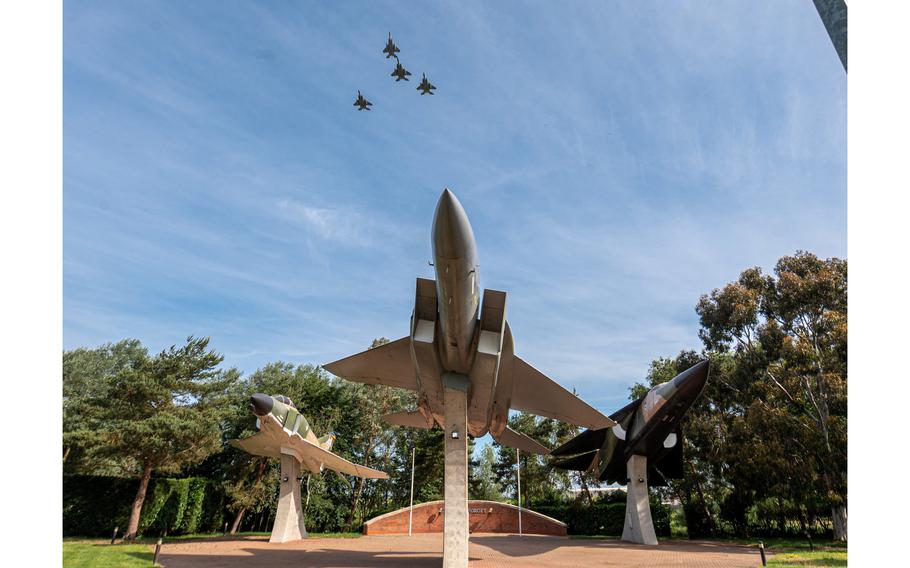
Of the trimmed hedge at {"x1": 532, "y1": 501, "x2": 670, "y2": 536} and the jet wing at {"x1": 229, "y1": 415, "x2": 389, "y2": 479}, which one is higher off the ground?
the jet wing at {"x1": 229, "y1": 415, "x2": 389, "y2": 479}

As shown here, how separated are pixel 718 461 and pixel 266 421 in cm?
2191

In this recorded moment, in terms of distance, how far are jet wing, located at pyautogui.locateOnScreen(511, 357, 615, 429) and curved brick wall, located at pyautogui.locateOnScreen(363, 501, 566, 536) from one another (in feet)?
49.6

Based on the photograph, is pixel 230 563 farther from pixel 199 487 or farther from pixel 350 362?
pixel 199 487

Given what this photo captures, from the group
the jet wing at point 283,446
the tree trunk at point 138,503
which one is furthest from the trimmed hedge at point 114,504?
the jet wing at point 283,446

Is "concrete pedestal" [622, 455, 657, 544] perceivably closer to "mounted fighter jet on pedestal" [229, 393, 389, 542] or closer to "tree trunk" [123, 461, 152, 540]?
"mounted fighter jet on pedestal" [229, 393, 389, 542]

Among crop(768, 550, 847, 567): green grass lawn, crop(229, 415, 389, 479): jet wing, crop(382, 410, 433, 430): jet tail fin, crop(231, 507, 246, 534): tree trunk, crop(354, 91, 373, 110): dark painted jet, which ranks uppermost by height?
crop(354, 91, 373, 110): dark painted jet

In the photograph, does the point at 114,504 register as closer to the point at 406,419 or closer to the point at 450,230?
the point at 406,419

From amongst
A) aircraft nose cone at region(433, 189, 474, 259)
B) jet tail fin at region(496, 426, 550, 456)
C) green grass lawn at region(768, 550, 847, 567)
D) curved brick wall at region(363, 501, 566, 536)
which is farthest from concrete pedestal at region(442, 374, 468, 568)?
curved brick wall at region(363, 501, 566, 536)

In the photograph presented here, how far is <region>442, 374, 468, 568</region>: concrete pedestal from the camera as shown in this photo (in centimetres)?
1171

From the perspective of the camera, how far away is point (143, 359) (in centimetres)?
2247

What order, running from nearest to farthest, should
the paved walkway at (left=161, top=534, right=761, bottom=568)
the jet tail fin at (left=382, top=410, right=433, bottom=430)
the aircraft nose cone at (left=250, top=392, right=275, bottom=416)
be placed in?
the paved walkway at (left=161, top=534, right=761, bottom=568)
the aircraft nose cone at (left=250, top=392, right=275, bottom=416)
the jet tail fin at (left=382, top=410, right=433, bottom=430)

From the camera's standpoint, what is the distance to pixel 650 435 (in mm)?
19266

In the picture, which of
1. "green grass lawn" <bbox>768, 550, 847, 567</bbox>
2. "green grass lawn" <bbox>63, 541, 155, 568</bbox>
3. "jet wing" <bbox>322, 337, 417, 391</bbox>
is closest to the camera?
"green grass lawn" <bbox>63, 541, 155, 568</bbox>

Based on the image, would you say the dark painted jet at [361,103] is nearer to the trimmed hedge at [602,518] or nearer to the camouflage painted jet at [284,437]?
the camouflage painted jet at [284,437]
